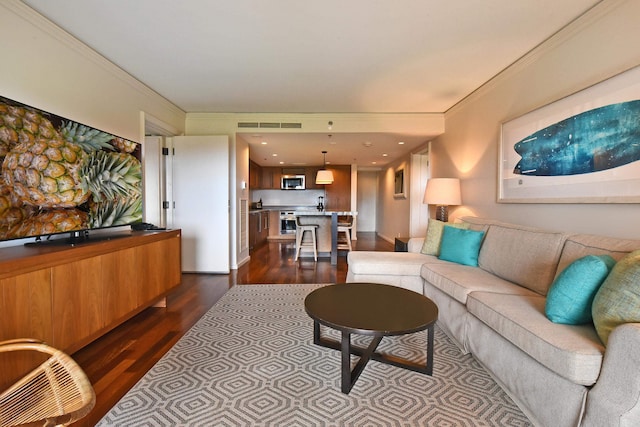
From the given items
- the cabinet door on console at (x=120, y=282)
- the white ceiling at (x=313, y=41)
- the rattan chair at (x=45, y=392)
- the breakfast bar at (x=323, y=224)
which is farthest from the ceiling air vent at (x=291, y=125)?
the rattan chair at (x=45, y=392)

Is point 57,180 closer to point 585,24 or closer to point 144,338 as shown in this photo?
point 144,338

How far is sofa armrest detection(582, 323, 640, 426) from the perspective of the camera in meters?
0.97

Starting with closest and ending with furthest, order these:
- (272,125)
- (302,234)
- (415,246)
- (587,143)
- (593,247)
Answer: (593,247), (587,143), (415,246), (272,125), (302,234)

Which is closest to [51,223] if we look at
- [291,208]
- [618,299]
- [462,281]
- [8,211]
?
[8,211]

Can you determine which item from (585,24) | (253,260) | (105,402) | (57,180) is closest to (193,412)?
(105,402)

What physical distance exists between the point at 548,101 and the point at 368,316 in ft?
7.34

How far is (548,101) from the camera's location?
90.3 inches

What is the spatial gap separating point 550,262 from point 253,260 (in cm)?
419

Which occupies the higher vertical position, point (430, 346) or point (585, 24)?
point (585, 24)

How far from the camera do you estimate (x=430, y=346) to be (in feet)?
5.59

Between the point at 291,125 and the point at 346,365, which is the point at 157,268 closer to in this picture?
the point at 346,365

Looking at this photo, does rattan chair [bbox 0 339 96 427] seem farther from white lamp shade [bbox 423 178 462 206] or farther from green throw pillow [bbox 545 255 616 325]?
white lamp shade [bbox 423 178 462 206]

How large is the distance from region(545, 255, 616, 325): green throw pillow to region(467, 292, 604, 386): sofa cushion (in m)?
0.04


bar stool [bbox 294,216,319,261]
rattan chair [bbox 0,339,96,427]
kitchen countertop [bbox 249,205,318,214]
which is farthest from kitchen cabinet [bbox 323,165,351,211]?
rattan chair [bbox 0,339,96,427]
